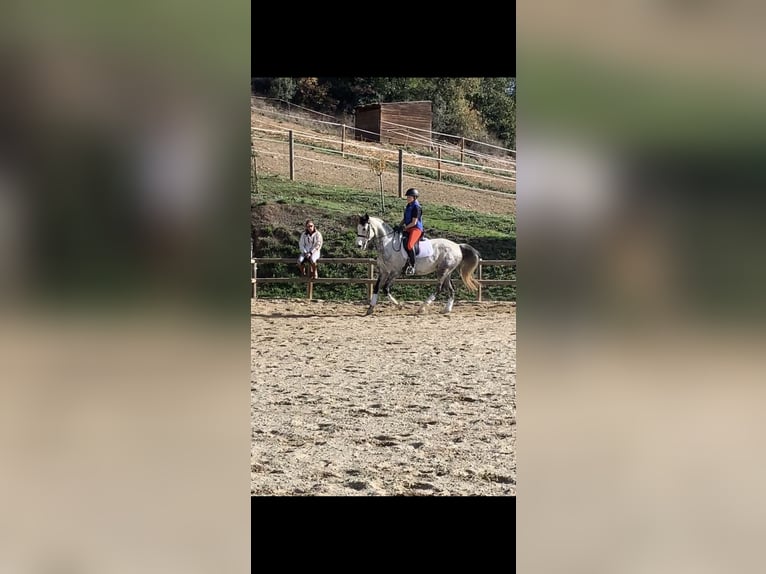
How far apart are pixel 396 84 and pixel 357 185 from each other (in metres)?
4.52

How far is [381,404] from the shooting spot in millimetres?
6766

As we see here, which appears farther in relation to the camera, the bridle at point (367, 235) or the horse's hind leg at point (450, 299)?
the horse's hind leg at point (450, 299)

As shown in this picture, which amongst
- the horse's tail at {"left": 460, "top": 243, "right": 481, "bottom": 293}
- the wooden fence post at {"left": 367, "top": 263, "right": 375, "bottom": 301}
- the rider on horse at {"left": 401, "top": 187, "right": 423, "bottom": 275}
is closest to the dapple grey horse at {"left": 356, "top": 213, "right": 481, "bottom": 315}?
the horse's tail at {"left": 460, "top": 243, "right": 481, "bottom": 293}

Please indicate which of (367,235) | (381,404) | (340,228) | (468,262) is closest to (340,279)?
(367,235)

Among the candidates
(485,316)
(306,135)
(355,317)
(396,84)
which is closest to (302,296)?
(355,317)

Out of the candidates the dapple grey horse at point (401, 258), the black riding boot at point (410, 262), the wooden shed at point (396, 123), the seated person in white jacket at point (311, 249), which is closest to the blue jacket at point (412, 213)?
the dapple grey horse at point (401, 258)

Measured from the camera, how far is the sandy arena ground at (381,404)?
464cm
